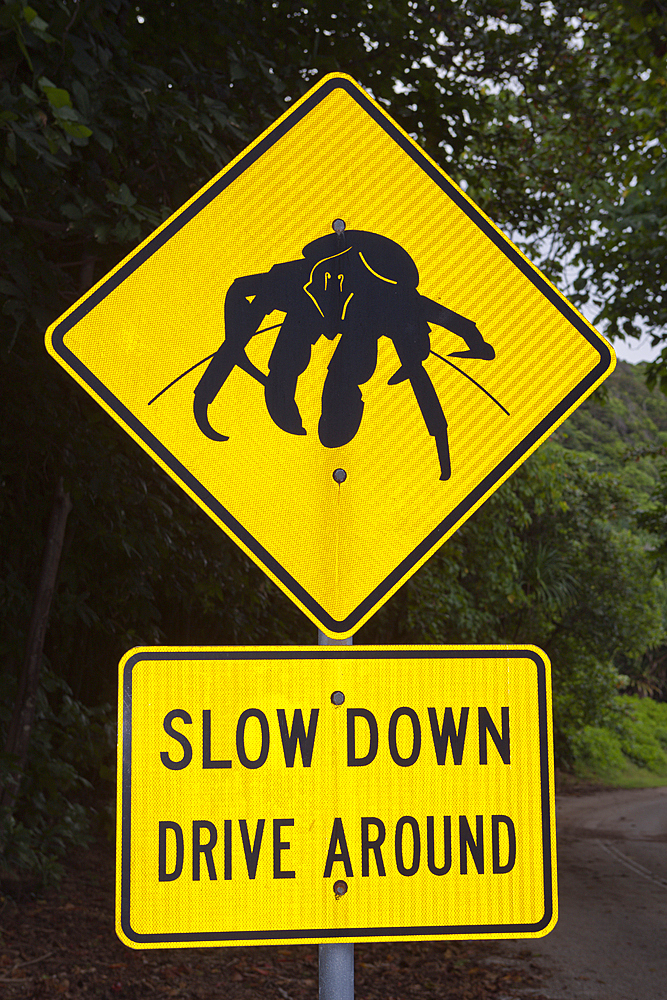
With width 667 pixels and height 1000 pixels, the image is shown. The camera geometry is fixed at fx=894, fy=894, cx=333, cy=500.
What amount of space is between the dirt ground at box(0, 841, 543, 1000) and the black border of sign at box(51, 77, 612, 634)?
4388mm

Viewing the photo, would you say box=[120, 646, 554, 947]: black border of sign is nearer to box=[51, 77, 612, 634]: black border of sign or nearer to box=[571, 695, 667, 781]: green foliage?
box=[51, 77, 612, 634]: black border of sign

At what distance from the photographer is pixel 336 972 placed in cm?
146

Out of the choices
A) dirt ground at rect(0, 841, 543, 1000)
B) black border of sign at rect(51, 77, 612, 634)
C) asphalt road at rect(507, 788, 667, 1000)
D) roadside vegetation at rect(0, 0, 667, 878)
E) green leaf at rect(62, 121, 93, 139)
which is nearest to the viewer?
black border of sign at rect(51, 77, 612, 634)

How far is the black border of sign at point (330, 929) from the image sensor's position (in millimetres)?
1479

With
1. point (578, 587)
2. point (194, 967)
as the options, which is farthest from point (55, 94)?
point (578, 587)

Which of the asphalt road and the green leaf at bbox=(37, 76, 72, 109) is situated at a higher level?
the green leaf at bbox=(37, 76, 72, 109)

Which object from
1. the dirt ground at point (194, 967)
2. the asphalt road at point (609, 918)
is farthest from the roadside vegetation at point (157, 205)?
the asphalt road at point (609, 918)

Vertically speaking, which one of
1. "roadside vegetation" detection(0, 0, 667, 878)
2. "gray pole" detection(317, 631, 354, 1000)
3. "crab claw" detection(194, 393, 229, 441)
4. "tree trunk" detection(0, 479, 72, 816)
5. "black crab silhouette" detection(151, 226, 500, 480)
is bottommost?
"gray pole" detection(317, 631, 354, 1000)

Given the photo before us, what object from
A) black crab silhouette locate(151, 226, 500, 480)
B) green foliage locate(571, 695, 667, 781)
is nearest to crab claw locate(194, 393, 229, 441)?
black crab silhouette locate(151, 226, 500, 480)

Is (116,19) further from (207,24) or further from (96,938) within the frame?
(96,938)

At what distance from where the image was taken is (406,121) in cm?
514

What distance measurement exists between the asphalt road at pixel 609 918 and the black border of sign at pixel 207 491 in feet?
16.5

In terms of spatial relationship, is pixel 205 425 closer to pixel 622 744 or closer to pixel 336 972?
pixel 336 972

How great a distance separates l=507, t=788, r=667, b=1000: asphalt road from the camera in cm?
585
